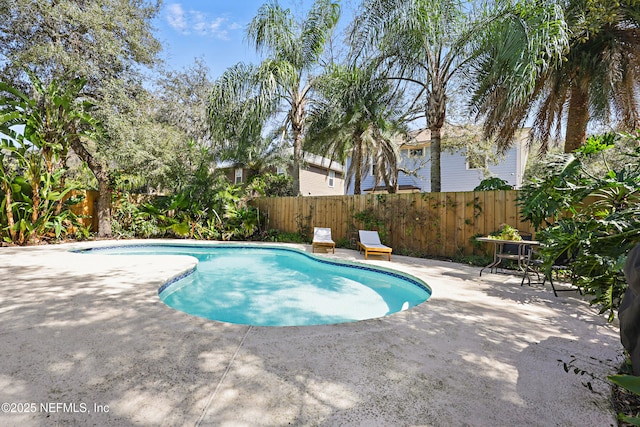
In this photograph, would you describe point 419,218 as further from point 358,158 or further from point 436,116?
point 358,158

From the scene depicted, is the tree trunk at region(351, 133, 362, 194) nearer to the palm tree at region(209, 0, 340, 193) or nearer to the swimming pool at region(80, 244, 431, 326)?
the palm tree at region(209, 0, 340, 193)

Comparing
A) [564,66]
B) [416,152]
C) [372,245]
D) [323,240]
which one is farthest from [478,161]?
[323,240]

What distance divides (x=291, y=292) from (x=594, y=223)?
4627 millimetres

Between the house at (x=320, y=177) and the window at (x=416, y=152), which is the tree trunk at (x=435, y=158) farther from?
the house at (x=320, y=177)

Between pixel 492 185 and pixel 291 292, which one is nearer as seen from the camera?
pixel 291 292

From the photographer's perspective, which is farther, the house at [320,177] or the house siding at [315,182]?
the house siding at [315,182]

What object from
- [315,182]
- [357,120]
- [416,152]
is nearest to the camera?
[357,120]

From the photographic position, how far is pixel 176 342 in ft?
8.70

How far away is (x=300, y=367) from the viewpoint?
7.55 feet

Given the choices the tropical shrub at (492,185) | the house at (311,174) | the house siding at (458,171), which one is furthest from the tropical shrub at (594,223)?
the house at (311,174)

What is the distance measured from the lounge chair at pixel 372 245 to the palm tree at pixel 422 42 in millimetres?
2352

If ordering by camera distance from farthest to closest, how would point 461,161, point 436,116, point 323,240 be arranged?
point 461,161 < point 323,240 < point 436,116

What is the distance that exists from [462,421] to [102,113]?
12080 millimetres

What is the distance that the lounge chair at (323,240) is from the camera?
9094 millimetres
